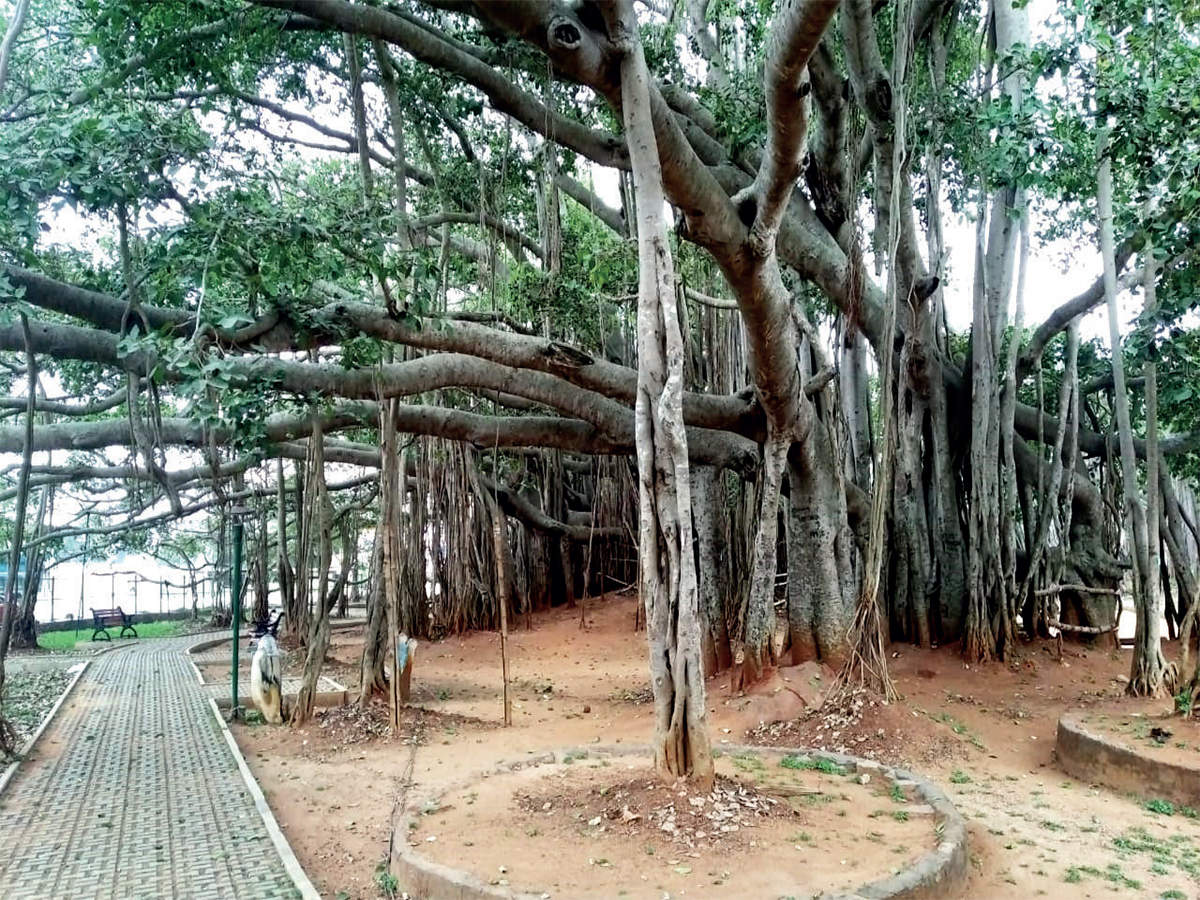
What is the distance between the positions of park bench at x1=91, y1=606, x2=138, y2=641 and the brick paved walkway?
1013 cm

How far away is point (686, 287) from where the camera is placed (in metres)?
7.23

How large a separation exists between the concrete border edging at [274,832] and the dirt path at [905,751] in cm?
11

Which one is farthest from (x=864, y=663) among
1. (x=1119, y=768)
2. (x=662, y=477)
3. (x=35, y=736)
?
(x=35, y=736)

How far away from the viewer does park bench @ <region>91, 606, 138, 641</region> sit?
1634cm

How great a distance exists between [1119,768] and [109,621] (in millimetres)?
17753

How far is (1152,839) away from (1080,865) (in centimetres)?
64

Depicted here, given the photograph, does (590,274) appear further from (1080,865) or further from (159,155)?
(1080,865)

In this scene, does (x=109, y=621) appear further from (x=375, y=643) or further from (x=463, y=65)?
(x=463, y=65)

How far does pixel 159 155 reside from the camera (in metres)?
4.31

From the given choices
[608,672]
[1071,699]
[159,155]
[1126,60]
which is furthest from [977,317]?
[159,155]

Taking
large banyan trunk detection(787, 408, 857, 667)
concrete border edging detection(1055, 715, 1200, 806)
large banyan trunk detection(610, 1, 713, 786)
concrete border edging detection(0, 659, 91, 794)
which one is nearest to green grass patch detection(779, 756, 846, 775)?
large banyan trunk detection(610, 1, 713, 786)

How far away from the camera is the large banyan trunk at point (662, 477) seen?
360 centimetres

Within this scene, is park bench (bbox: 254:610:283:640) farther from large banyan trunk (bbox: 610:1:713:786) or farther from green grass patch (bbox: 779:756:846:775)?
large banyan trunk (bbox: 610:1:713:786)

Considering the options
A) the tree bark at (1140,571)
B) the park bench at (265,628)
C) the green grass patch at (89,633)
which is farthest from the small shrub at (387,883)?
the green grass patch at (89,633)
